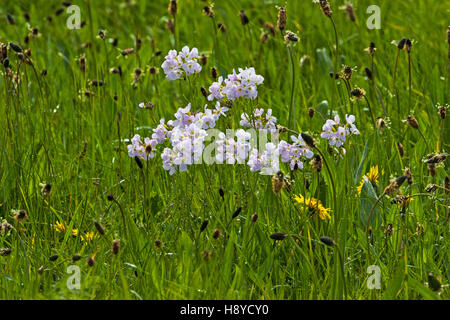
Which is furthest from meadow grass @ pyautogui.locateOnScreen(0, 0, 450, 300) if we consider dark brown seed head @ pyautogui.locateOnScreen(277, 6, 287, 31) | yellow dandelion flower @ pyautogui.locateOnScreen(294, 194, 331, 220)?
dark brown seed head @ pyautogui.locateOnScreen(277, 6, 287, 31)

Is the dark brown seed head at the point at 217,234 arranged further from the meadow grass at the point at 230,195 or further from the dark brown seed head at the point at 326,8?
the dark brown seed head at the point at 326,8

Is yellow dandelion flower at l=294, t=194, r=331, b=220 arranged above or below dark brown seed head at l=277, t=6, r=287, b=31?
below

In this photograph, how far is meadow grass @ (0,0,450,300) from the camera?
1.97m

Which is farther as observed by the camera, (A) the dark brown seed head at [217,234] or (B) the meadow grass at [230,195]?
(B) the meadow grass at [230,195]

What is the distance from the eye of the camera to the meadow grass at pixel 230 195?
197 cm

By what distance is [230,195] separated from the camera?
93.1 inches

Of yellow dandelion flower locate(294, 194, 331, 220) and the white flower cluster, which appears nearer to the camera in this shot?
the white flower cluster

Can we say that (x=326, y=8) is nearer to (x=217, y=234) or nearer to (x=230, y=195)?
(x=230, y=195)

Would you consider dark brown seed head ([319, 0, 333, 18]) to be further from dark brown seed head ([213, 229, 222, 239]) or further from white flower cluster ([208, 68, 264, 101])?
dark brown seed head ([213, 229, 222, 239])

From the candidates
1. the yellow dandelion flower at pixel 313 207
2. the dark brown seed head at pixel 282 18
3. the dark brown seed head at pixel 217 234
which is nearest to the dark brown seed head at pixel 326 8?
the dark brown seed head at pixel 282 18

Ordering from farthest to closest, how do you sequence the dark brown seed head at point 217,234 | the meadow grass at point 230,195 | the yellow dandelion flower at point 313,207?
the yellow dandelion flower at point 313,207 → the meadow grass at point 230,195 → the dark brown seed head at point 217,234

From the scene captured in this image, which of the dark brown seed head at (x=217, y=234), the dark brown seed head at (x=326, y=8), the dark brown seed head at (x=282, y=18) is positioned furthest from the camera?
the dark brown seed head at (x=282, y=18)

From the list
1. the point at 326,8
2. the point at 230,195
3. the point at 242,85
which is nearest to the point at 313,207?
the point at 230,195

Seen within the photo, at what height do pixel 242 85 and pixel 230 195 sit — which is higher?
pixel 242 85
